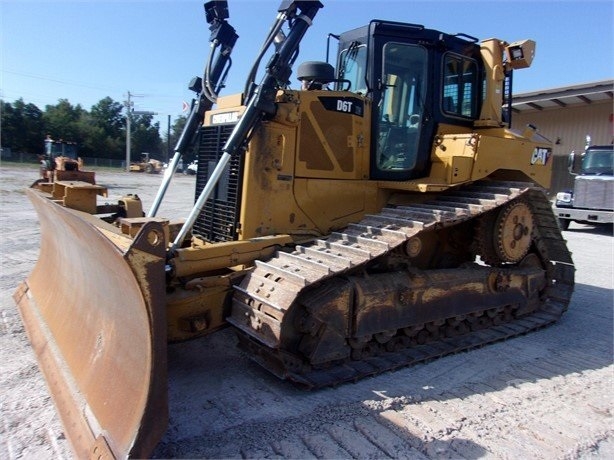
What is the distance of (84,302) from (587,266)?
9301 millimetres

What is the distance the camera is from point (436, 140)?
213 inches

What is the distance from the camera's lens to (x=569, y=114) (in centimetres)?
2230

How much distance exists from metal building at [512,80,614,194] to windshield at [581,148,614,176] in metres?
4.34

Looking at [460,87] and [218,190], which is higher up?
[460,87]

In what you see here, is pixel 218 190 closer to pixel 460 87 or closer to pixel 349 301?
pixel 349 301

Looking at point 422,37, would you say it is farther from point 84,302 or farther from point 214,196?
point 84,302

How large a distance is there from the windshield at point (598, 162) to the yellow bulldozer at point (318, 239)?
10741 millimetres

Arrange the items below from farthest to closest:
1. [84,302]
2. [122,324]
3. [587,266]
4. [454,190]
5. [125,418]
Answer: [587,266]
[454,190]
[84,302]
[122,324]
[125,418]

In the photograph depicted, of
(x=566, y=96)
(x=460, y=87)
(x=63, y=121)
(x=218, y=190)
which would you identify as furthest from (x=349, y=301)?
(x=63, y=121)

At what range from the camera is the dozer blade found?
2719 mm

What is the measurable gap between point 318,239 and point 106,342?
2.05 m

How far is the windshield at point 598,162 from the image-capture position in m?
15.1

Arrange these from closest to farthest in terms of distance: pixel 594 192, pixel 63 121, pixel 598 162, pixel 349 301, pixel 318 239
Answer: pixel 349 301 → pixel 318 239 → pixel 594 192 → pixel 598 162 → pixel 63 121

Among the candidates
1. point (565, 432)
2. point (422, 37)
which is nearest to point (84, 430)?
point (565, 432)
